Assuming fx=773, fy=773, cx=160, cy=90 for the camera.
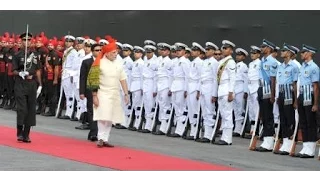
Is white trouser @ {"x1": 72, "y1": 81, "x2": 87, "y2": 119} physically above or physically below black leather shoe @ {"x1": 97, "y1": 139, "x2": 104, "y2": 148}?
above

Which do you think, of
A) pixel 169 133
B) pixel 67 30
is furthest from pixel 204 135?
pixel 67 30

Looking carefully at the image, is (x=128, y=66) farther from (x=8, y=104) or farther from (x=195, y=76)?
(x=8, y=104)

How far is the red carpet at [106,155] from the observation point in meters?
12.6

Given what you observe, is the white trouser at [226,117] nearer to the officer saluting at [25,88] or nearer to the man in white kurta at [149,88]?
the man in white kurta at [149,88]

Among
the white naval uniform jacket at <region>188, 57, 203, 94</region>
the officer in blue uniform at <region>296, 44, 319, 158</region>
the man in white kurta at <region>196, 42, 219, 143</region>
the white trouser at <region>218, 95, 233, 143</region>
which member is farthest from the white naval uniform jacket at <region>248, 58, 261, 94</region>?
the officer in blue uniform at <region>296, 44, 319, 158</region>

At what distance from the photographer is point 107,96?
15219 mm

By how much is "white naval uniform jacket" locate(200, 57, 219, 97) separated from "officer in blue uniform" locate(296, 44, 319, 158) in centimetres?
274

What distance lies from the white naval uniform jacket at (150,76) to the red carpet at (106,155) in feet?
9.87

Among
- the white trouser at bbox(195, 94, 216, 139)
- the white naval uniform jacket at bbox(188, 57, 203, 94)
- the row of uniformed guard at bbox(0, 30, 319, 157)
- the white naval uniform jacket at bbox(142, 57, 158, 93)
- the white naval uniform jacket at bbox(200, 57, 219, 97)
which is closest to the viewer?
the row of uniformed guard at bbox(0, 30, 319, 157)

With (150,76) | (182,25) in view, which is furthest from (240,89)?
(182,25)

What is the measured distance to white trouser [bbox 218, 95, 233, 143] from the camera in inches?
647

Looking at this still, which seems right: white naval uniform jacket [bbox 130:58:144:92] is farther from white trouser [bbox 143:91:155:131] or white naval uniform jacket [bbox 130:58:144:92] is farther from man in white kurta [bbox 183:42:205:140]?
man in white kurta [bbox 183:42:205:140]

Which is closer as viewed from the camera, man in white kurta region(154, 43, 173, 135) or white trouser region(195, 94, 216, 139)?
white trouser region(195, 94, 216, 139)

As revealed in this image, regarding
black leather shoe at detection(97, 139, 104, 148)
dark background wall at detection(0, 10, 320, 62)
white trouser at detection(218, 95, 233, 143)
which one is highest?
dark background wall at detection(0, 10, 320, 62)
